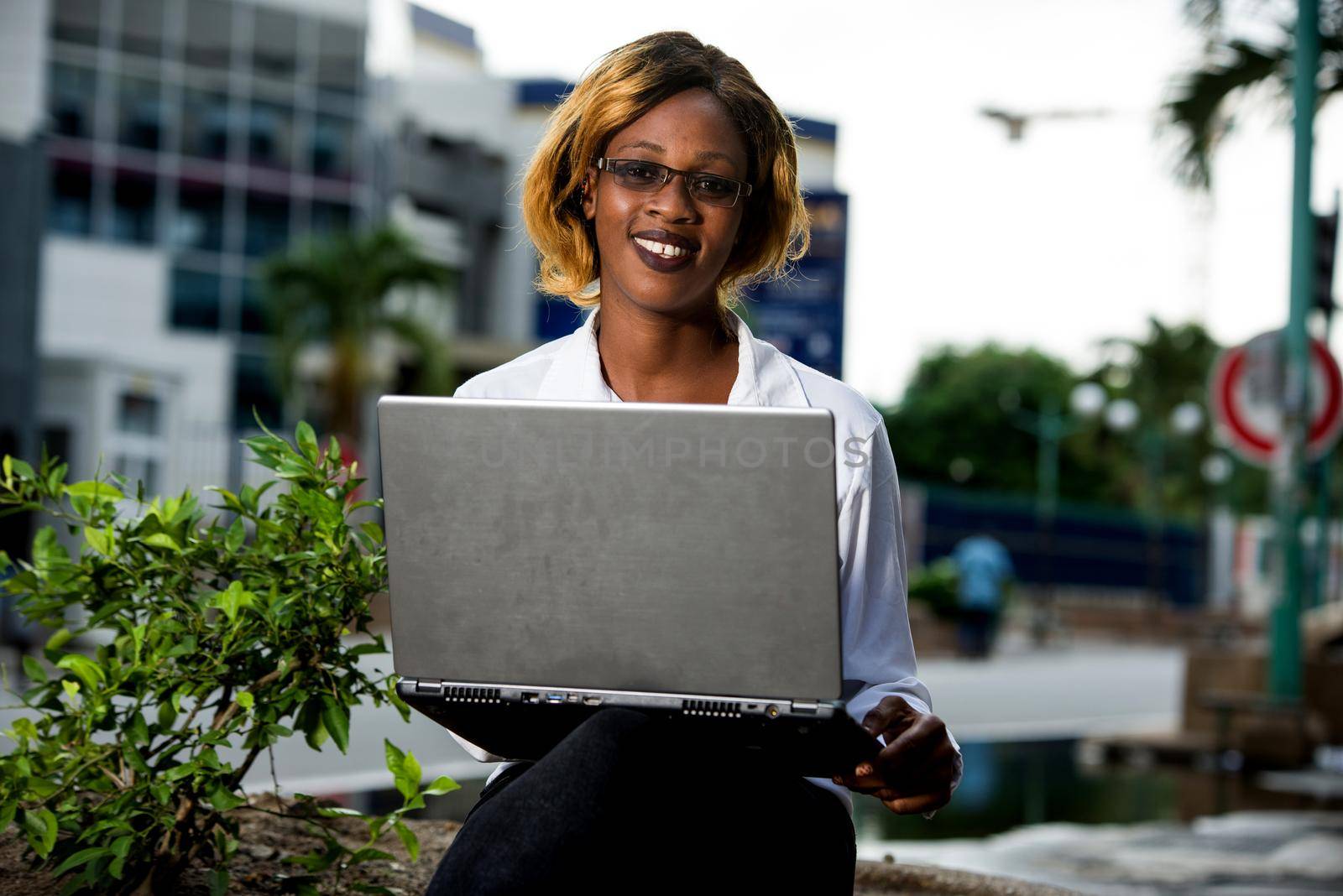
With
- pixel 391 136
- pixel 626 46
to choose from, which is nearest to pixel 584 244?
pixel 626 46

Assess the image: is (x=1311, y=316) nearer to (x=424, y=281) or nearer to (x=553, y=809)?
(x=553, y=809)

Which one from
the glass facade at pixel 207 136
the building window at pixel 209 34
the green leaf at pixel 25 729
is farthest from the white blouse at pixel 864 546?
the building window at pixel 209 34

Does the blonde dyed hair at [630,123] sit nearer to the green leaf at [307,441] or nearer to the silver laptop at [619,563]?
the green leaf at [307,441]

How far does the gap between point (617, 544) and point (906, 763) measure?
0.54m

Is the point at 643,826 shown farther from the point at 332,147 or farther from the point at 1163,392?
the point at 1163,392

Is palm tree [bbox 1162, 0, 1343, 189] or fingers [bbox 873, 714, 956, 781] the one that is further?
palm tree [bbox 1162, 0, 1343, 189]

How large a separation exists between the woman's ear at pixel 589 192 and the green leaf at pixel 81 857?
1359 mm

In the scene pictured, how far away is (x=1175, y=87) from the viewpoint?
12539 millimetres

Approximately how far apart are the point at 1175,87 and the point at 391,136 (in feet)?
89.3

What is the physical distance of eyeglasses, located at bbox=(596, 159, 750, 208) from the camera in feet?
9.82

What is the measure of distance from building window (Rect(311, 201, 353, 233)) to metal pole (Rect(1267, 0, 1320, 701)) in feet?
83.7

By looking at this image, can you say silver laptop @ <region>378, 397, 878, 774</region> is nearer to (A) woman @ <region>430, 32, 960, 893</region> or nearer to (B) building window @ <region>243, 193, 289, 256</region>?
(A) woman @ <region>430, 32, 960, 893</region>

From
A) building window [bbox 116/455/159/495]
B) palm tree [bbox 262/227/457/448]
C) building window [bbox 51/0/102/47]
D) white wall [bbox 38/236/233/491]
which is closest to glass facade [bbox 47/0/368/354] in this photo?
building window [bbox 51/0/102/47]

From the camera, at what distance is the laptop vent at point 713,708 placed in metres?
2.19
